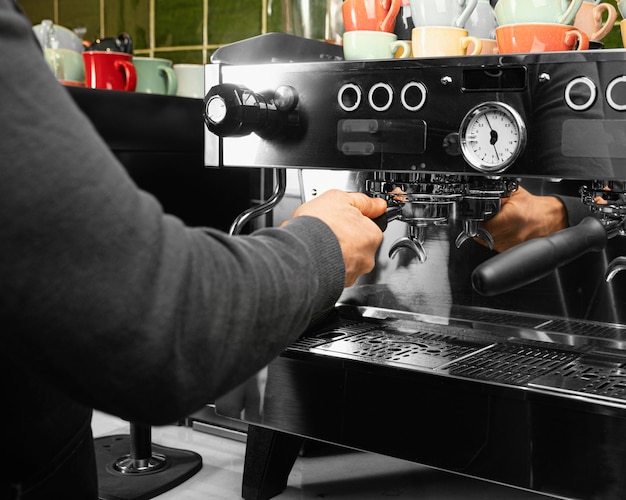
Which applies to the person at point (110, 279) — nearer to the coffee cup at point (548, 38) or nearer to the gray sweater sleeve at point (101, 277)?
the gray sweater sleeve at point (101, 277)

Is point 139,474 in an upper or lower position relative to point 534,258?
lower

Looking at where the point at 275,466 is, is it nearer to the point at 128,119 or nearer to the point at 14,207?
the point at 128,119

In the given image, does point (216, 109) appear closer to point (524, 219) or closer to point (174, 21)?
point (524, 219)

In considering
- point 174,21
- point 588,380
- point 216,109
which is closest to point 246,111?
point 216,109

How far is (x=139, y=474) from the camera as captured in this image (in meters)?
1.03

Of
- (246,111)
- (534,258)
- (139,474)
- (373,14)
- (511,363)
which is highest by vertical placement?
(373,14)

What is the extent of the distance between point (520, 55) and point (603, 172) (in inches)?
4.7

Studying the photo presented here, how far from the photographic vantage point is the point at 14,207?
328mm

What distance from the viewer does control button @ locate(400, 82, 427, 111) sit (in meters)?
0.72

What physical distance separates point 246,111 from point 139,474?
1.67 feet

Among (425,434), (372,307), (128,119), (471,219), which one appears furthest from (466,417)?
(128,119)

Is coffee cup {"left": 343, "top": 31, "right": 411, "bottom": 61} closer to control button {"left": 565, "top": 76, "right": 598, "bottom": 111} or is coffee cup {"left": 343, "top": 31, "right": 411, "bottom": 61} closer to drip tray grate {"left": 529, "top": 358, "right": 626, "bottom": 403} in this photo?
control button {"left": 565, "top": 76, "right": 598, "bottom": 111}

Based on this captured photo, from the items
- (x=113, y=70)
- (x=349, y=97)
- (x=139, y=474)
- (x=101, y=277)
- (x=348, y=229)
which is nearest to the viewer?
(x=101, y=277)

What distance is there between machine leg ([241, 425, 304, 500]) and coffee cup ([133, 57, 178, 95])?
582 millimetres
